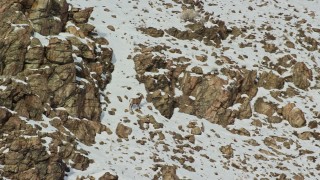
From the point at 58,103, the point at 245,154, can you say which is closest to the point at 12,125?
the point at 58,103

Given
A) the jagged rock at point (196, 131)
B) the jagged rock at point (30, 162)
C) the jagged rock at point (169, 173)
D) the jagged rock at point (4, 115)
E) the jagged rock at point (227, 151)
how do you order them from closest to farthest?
1. the jagged rock at point (30, 162)
2. the jagged rock at point (4, 115)
3. the jagged rock at point (169, 173)
4. the jagged rock at point (227, 151)
5. the jagged rock at point (196, 131)

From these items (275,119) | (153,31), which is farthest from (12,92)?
(275,119)

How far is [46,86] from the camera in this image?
2283 cm

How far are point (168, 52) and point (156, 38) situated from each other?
2318mm

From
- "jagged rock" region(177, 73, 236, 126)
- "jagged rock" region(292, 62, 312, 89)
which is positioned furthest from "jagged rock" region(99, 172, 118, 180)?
"jagged rock" region(292, 62, 312, 89)

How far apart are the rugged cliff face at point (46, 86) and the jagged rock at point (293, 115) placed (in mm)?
13672

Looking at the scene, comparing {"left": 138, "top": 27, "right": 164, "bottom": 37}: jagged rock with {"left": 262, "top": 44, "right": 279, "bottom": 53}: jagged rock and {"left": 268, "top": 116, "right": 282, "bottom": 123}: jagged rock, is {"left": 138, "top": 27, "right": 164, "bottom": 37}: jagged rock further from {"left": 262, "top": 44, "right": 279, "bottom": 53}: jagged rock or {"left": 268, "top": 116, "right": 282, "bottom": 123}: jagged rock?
{"left": 268, "top": 116, "right": 282, "bottom": 123}: jagged rock

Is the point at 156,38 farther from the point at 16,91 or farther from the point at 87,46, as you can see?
the point at 16,91

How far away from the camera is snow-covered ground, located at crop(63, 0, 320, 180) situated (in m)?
22.6

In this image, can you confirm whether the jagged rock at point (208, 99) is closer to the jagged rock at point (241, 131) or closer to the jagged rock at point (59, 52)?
the jagged rock at point (241, 131)

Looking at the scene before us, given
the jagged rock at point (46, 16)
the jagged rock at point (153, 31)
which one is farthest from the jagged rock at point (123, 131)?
the jagged rock at point (153, 31)

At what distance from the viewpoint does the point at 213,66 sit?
30.5m

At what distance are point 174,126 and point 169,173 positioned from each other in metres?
5.34

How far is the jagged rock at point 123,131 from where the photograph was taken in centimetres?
2408
